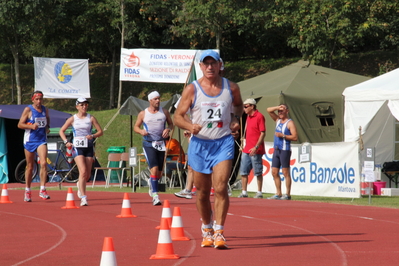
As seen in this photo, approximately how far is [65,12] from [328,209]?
117ft

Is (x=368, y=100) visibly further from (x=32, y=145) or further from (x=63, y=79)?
(x=63, y=79)

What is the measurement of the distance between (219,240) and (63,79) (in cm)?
2538

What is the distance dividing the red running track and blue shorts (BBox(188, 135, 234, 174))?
871 millimetres

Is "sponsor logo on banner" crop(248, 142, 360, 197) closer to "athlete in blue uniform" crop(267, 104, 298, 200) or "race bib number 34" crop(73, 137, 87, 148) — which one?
"athlete in blue uniform" crop(267, 104, 298, 200)

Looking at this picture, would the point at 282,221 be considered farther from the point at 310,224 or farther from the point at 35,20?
the point at 35,20

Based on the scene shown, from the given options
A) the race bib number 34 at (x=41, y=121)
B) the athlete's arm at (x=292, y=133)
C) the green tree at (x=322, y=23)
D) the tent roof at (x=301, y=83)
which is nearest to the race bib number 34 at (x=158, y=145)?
the race bib number 34 at (x=41, y=121)

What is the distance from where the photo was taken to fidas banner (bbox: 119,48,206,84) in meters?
23.3

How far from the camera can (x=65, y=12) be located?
1778 inches

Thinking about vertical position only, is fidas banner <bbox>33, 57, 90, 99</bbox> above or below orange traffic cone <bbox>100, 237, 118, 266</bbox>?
above

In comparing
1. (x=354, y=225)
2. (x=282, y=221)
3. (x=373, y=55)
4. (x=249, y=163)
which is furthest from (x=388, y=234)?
(x=373, y=55)

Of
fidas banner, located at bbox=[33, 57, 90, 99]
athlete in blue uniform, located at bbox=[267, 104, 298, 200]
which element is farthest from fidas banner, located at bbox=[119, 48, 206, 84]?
athlete in blue uniform, located at bbox=[267, 104, 298, 200]

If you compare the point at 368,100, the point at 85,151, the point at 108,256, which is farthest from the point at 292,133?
the point at 108,256

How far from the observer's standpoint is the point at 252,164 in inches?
601

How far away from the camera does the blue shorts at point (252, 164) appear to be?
15094mm
